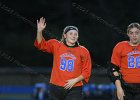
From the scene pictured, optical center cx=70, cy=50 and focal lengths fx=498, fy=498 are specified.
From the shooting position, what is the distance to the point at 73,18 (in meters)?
21.1

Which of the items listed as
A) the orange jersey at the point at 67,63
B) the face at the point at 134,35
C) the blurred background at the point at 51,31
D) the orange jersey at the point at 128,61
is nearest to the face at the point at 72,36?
the orange jersey at the point at 67,63

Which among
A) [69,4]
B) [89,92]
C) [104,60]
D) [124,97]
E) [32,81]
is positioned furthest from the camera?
[69,4]

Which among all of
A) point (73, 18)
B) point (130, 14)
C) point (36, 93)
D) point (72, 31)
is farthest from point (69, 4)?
point (72, 31)

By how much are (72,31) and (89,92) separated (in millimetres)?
7078

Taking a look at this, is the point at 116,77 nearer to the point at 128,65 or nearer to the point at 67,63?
the point at 128,65

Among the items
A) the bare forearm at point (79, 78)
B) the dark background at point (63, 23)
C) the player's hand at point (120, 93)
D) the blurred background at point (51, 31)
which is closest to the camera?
the player's hand at point (120, 93)

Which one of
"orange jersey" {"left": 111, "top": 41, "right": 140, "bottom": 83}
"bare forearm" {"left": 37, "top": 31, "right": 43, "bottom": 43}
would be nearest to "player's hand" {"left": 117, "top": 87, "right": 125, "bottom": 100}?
"orange jersey" {"left": 111, "top": 41, "right": 140, "bottom": 83}

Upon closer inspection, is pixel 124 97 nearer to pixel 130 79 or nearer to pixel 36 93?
pixel 130 79

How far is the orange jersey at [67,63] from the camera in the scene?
7.48m

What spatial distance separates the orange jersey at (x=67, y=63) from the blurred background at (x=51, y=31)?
7681mm

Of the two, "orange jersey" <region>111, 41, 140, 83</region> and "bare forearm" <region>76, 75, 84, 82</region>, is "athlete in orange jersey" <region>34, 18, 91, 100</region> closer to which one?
"bare forearm" <region>76, 75, 84, 82</region>

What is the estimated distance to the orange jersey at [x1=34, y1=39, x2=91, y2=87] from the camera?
24.5ft

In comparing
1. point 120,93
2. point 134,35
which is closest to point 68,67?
point 120,93

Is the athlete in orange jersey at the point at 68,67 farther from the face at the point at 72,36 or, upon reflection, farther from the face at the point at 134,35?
the face at the point at 134,35
